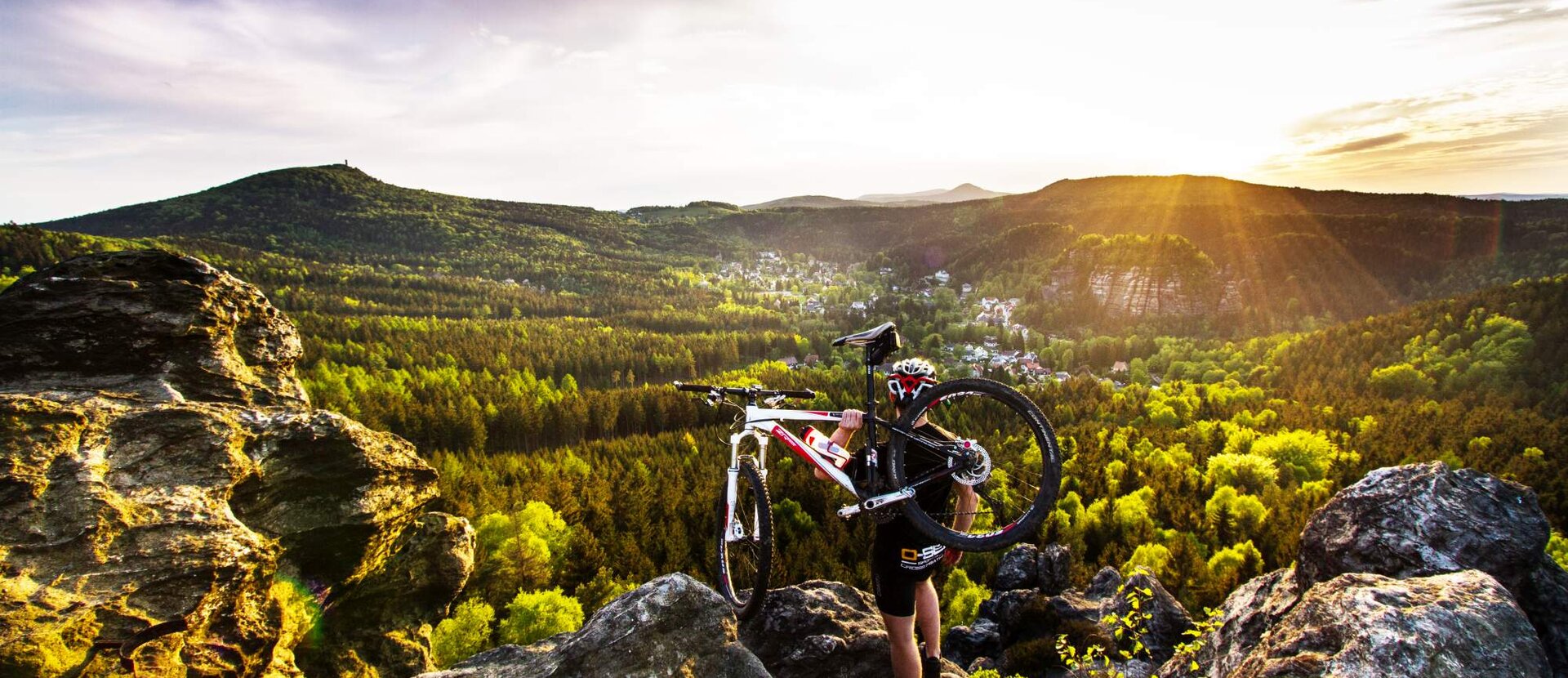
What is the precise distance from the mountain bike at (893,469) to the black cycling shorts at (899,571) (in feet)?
1.61

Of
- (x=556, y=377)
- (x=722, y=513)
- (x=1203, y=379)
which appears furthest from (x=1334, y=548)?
(x=1203, y=379)

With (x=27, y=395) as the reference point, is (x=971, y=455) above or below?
below

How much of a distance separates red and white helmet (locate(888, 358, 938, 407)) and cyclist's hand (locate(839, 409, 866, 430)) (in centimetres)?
53

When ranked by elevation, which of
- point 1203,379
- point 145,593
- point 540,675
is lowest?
point 1203,379

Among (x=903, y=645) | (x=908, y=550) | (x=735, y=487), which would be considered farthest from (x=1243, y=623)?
(x=735, y=487)

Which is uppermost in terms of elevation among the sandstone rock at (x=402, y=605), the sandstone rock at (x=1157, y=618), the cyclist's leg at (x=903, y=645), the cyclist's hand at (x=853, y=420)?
the cyclist's hand at (x=853, y=420)

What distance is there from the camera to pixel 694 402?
84188 mm

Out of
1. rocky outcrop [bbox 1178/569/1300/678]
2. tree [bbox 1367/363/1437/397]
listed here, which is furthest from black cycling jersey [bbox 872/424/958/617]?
tree [bbox 1367/363/1437/397]

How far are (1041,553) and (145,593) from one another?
33517 millimetres

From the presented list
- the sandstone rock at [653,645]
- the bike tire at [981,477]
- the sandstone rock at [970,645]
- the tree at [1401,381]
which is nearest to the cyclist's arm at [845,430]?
the bike tire at [981,477]

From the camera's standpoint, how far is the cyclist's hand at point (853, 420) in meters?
7.82

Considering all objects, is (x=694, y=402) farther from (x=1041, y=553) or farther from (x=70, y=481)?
(x=70, y=481)

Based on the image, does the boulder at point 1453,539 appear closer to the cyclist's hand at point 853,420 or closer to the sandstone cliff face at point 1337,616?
the sandstone cliff face at point 1337,616

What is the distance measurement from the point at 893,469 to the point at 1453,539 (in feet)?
26.7
